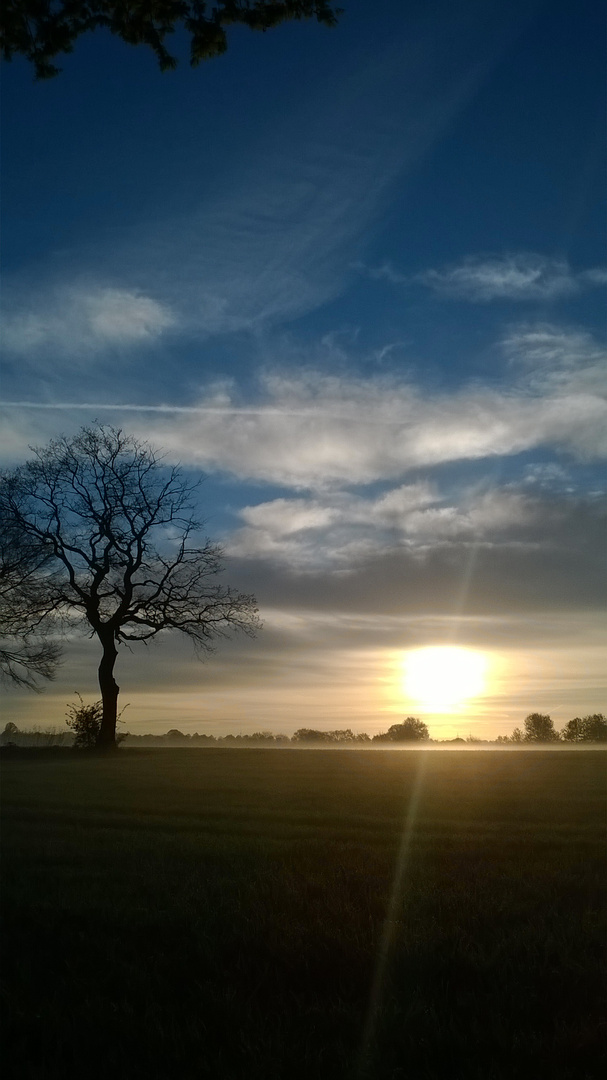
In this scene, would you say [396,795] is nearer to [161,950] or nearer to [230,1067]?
[161,950]

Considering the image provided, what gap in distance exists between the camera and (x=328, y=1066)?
404 centimetres

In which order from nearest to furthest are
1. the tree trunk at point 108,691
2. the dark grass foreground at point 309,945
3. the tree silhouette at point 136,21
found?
the dark grass foreground at point 309,945
the tree silhouette at point 136,21
the tree trunk at point 108,691

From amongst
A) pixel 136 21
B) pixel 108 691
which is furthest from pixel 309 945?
pixel 108 691

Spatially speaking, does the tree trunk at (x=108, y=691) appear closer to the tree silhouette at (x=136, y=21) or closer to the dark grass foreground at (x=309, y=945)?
the dark grass foreground at (x=309, y=945)

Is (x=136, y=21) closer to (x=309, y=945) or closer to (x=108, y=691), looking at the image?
(x=309, y=945)

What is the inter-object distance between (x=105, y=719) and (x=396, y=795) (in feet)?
Answer: 67.9

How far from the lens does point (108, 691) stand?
105 ft

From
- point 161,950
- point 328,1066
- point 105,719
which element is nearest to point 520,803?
point 161,950

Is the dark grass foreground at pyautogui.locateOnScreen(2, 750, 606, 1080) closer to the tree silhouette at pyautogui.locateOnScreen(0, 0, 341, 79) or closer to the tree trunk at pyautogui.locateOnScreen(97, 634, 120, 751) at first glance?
the tree silhouette at pyautogui.locateOnScreen(0, 0, 341, 79)

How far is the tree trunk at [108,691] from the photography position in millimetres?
31484

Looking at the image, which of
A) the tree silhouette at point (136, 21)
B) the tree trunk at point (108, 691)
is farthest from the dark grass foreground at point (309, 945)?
the tree trunk at point (108, 691)

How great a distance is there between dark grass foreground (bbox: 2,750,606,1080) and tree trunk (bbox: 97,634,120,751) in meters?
20.3

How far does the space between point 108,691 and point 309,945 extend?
27675mm

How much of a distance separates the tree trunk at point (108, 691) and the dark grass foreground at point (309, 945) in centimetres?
2029
